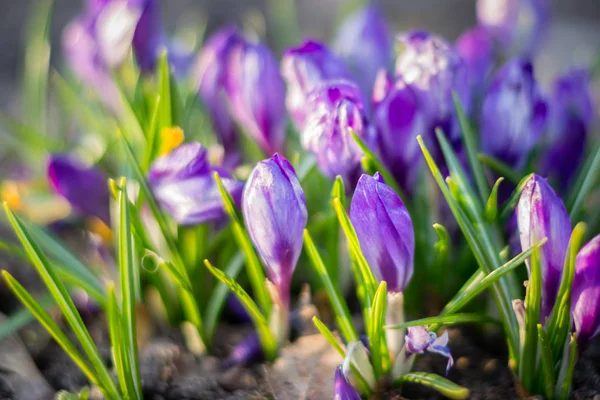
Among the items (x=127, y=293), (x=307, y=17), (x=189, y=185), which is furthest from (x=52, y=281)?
(x=307, y=17)

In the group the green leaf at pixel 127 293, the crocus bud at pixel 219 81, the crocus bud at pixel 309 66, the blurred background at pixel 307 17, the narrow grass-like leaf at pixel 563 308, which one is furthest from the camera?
the blurred background at pixel 307 17

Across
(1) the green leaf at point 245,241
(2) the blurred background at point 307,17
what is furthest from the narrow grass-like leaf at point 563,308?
(2) the blurred background at point 307,17

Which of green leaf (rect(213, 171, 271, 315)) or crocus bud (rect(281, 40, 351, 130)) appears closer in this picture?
green leaf (rect(213, 171, 271, 315))

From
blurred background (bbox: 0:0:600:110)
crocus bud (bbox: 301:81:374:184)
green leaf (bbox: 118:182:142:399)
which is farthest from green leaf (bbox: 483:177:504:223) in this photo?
blurred background (bbox: 0:0:600:110)

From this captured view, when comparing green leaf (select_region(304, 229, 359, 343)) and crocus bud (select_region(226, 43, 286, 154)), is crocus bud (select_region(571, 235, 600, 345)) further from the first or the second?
crocus bud (select_region(226, 43, 286, 154))

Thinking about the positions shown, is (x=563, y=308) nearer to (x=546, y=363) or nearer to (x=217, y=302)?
(x=546, y=363)

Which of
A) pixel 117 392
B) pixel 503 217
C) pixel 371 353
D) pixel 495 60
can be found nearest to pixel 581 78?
pixel 495 60

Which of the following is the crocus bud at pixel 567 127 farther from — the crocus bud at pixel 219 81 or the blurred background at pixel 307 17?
the blurred background at pixel 307 17
